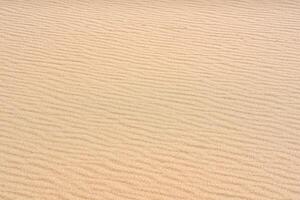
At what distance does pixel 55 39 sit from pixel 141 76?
1.12m

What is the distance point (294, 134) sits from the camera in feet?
12.3

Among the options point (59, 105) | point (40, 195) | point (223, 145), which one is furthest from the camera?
point (59, 105)

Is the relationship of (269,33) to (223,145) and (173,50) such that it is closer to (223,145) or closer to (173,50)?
(173,50)

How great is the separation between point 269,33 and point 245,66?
70 cm

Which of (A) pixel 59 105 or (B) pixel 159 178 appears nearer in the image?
(B) pixel 159 178

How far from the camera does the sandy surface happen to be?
3.41m

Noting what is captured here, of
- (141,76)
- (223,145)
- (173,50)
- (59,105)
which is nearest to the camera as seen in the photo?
(223,145)

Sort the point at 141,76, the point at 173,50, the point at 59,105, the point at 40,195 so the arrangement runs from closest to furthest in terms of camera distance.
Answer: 1. the point at 40,195
2. the point at 59,105
3. the point at 141,76
4. the point at 173,50

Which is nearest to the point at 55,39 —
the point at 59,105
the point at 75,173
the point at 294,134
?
the point at 59,105

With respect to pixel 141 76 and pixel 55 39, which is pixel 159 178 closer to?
pixel 141 76

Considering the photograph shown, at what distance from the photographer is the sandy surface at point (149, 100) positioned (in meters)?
3.41

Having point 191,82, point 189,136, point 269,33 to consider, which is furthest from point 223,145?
point 269,33

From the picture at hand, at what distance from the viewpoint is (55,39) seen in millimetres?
4934

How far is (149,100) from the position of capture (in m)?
4.14
